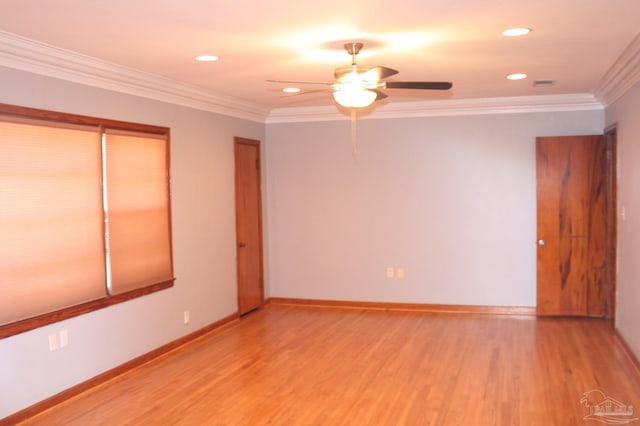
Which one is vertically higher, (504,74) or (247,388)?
(504,74)

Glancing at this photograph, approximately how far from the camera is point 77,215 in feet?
14.5

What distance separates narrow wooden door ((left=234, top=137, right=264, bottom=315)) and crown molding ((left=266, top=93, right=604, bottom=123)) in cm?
73

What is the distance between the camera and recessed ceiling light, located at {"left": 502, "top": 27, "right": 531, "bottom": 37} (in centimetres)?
370

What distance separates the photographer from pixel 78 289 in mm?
4434

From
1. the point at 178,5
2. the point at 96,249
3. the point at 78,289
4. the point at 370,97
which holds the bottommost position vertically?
the point at 78,289

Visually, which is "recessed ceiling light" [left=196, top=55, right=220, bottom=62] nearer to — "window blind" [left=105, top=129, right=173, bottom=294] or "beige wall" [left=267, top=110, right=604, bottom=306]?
"window blind" [left=105, top=129, right=173, bottom=294]

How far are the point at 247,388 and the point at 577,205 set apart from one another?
4.23 meters

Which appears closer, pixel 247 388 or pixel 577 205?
pixel 247 388

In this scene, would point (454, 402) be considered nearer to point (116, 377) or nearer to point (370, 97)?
point (370, 97)

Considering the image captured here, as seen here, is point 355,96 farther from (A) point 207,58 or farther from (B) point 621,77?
(B) point 621,77

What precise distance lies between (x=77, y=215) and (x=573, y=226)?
16.8ft

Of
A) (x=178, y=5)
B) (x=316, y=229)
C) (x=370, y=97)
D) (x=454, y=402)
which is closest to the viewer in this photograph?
(x=178, y=5)

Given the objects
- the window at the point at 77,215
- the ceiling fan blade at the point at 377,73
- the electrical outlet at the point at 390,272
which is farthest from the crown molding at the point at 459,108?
the ceiling fan blade at the point at 377,73

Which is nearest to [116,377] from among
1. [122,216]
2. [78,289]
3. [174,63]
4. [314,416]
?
[78,289]
